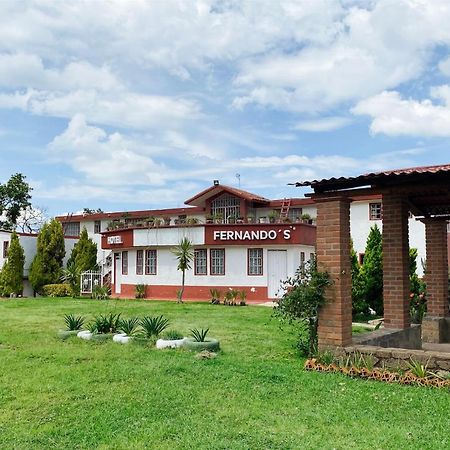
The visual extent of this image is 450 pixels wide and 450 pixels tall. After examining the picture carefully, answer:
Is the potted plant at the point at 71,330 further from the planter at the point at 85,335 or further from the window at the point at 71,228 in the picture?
the window at the point at 71,228

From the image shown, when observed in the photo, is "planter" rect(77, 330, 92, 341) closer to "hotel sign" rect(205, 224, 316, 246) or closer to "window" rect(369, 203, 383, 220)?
"hotel sign" rect(205, 224, 316, 246)

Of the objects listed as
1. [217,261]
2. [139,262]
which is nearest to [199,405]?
[217,261]

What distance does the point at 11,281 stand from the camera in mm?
29734

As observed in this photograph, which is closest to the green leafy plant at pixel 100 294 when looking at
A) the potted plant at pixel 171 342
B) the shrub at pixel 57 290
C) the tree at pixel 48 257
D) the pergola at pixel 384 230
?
the shrub at pixel 57 290

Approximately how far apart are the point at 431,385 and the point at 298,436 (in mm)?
2400

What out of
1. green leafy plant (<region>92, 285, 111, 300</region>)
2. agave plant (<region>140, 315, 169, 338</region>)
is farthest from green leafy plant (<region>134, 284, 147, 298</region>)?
agave plant (<region>140, 315, 169, 338</region>)

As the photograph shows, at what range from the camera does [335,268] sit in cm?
741

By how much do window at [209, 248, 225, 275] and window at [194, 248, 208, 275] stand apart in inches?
13.3

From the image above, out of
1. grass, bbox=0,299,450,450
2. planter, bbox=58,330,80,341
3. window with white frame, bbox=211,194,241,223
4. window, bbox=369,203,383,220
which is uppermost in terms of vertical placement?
window with white frame, bbox=211,194,241,223

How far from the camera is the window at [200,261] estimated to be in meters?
25.3

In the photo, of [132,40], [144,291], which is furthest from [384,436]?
[144,291]

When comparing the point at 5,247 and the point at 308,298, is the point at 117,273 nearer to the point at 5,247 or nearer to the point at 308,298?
the point at 5,247

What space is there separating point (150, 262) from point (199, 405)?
2149cm

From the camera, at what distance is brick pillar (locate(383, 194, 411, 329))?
334 inches
